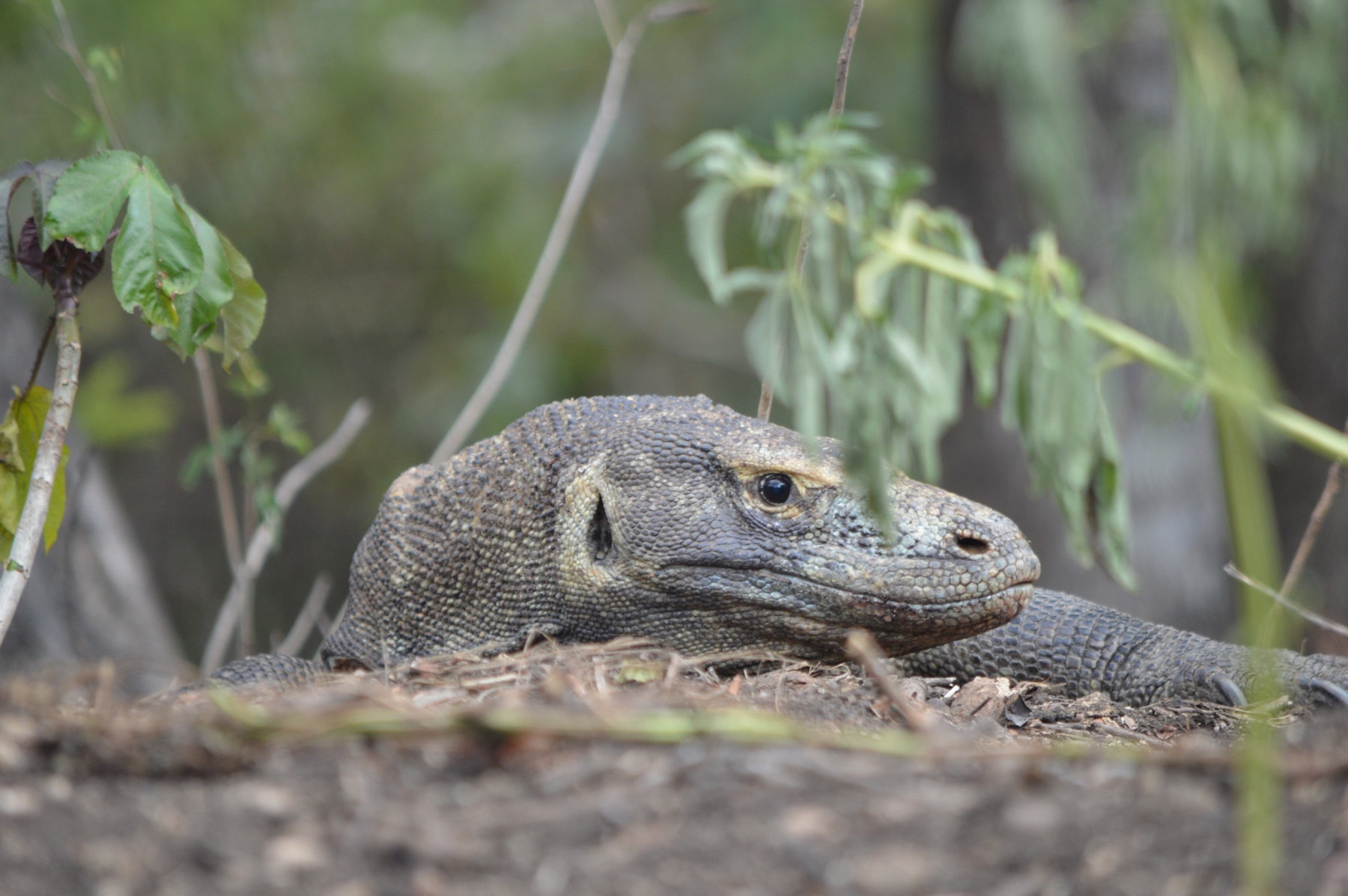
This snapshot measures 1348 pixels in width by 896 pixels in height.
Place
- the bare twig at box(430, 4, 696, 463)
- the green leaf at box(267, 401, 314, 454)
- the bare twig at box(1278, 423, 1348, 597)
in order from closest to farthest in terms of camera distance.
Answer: the bare twig at box(1278, 423, 1348, 597), the green leaf at box(267, 401, 314, 454), the bare twig at box(430, 4, 696, 463)

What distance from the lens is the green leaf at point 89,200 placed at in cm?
286

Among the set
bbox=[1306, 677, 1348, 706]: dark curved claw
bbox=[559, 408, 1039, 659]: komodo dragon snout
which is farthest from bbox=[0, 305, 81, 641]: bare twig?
bbox=[1306, 677, 1348, 706]: dark curved claw

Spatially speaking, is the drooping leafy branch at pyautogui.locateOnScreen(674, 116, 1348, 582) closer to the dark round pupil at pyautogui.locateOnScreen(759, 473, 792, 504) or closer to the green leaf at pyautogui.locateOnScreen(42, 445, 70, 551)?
the dark round pupil at pyautogui.locateOnScreen(759, 473, 792, 504)

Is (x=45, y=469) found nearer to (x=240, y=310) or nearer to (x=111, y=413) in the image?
(x=240, y=310)

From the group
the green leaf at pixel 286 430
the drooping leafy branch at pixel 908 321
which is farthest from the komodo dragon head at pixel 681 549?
the green leaf at pixel 286 430

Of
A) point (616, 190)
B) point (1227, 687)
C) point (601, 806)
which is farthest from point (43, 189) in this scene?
point (616, 190)

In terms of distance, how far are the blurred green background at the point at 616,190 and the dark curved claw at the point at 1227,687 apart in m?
0.75

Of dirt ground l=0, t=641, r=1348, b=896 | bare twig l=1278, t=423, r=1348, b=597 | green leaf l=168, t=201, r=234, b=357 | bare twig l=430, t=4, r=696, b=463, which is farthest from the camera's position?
bare twig l=430, t=4, r=696, b=463

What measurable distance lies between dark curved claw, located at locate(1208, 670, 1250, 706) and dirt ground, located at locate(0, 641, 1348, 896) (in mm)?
1241

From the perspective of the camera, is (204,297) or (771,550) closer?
(204,297)

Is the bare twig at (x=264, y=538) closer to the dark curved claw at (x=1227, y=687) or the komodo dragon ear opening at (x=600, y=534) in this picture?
the komodo dragon ear opening at (x=600, y=534)

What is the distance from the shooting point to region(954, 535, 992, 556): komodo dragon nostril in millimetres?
3170

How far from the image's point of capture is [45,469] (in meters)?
2.89

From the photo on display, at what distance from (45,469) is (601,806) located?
1727 millimetres
